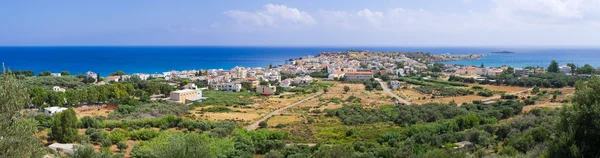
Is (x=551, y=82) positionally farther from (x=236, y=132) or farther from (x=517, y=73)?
(x=236, y=132)

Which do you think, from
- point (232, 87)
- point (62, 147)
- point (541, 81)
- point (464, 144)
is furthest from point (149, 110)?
point (541, 81)

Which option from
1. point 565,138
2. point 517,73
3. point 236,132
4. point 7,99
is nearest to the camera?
point 7,99

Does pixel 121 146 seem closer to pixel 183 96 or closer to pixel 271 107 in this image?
pixel 271 107

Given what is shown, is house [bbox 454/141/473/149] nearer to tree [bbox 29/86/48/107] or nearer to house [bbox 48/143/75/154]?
house [bbox 48/143/75/154]

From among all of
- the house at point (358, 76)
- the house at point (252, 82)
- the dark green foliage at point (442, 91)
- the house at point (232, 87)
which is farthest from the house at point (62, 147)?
the house at point (358, 76)

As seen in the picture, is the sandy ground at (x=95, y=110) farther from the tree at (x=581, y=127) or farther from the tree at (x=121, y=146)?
the tree at (x=581, y=127)

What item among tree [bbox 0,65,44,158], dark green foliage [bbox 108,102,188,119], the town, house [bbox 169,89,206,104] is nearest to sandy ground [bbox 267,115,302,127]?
the town

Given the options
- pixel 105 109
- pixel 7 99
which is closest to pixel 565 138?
pixel 7 99
